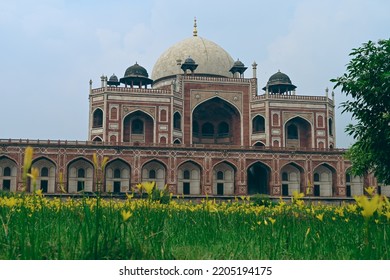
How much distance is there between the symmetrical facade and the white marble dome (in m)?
0.13

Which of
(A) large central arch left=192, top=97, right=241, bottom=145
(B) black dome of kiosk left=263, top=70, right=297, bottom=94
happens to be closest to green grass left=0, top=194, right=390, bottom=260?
(A) large central arch left=192, top=97, right=241, bottom=145

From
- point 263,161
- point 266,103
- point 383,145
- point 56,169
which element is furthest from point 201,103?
point 383,145

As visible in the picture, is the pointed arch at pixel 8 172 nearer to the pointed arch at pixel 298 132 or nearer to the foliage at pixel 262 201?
the foliage at pixel 262 201

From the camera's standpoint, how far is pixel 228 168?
3819 centimetres

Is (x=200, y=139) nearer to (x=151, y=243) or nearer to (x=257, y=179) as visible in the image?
(x=257, y=179)

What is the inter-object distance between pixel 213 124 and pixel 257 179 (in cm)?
821

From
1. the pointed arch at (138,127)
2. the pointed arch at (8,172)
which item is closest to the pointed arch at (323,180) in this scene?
the pointed arch at (138,127)

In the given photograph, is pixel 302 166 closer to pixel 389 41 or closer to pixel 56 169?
pixel 56 169

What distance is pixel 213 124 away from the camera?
46.6 meters

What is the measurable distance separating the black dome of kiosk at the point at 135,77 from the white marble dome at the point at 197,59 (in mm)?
3484

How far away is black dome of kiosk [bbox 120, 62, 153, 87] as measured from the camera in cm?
4391

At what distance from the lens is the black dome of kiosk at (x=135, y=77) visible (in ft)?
144

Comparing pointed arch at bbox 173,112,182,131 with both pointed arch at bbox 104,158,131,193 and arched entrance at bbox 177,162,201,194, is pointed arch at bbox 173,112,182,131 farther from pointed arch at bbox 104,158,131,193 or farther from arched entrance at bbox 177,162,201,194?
pointed arch at bbox 104,158,131,193
